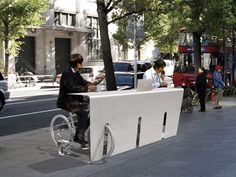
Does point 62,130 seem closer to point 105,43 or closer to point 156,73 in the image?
point 156,73

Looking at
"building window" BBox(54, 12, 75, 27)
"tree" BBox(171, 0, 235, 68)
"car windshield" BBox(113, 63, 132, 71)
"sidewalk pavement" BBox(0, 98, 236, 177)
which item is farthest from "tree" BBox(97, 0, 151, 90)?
"building window" BBox(54, 12, 75, 27)

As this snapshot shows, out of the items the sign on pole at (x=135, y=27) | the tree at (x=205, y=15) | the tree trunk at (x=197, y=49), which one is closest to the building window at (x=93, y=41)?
the tree trunk at (x=197, y=49)

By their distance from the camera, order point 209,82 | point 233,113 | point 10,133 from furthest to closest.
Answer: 1. point 209,82
2. point 233,113
3. point 10,133

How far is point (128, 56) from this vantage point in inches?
2421

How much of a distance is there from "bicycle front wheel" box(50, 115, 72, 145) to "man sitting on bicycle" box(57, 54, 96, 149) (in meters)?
0.30

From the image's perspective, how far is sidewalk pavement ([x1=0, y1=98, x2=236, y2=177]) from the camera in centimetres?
824

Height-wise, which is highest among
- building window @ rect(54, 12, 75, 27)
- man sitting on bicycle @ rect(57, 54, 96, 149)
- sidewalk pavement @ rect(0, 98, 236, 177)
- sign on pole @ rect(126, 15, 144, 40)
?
building window @ rect(54, 12, 75, 27)

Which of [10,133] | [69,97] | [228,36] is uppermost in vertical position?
[228,36]

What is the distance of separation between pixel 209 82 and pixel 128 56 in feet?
129

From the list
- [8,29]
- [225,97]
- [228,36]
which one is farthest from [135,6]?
[8,29]

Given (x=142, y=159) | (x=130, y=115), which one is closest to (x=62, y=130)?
(x=130, y=115)

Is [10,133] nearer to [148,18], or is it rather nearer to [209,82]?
[148,18]

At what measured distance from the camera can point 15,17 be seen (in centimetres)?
3691

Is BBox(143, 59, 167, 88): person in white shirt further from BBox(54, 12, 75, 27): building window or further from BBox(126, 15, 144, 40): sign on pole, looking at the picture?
BBox(54, 12, 75, 27): building window
